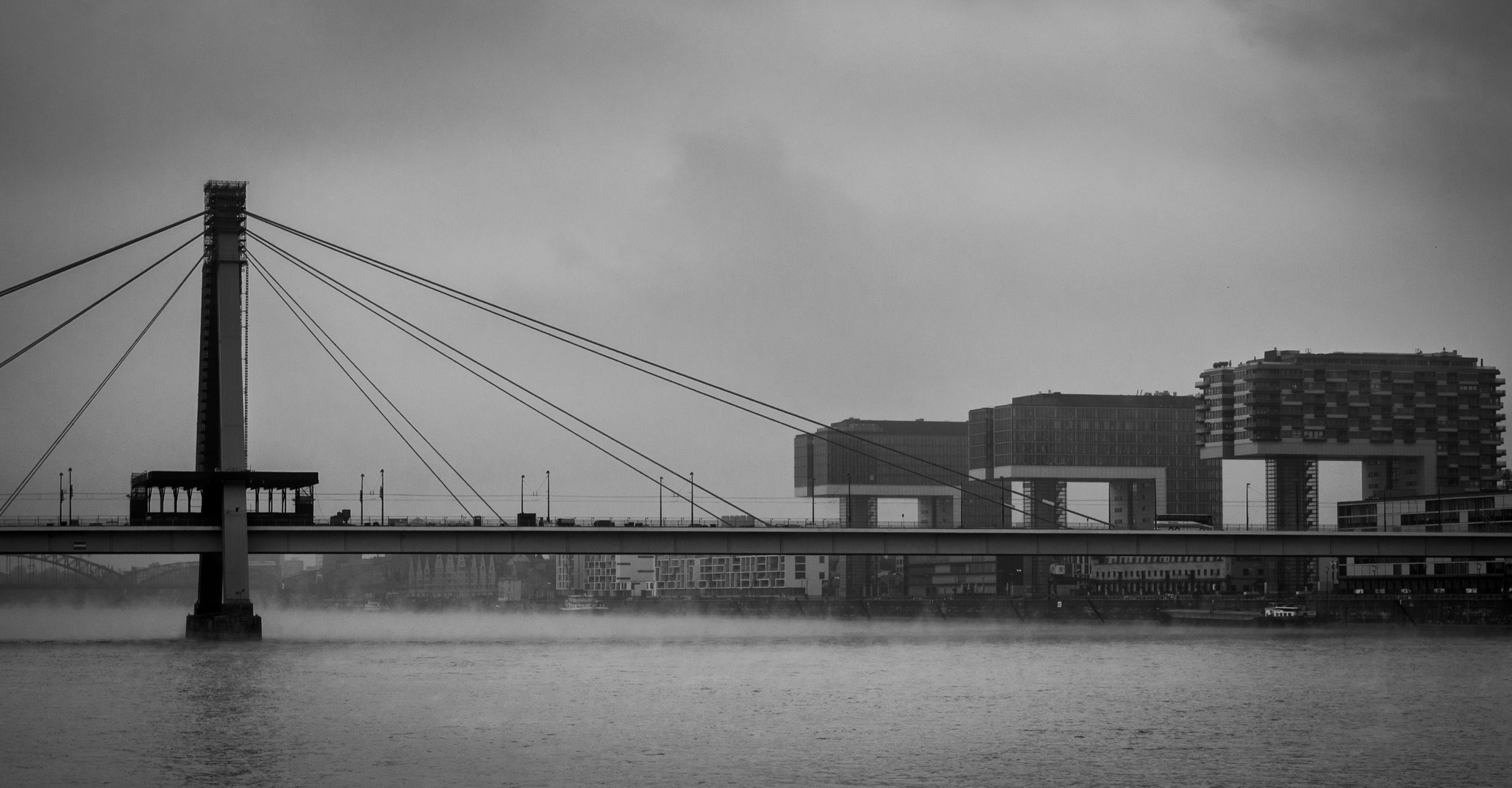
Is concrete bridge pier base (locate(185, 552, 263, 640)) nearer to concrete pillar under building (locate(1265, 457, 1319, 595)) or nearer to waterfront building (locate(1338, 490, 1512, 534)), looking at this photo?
waterfront building (locate(1338, 490, 1512, 534))

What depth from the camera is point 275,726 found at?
175ft

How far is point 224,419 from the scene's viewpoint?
3565 inches

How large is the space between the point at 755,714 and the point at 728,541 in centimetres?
4141

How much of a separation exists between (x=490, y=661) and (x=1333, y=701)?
41269 millimetres

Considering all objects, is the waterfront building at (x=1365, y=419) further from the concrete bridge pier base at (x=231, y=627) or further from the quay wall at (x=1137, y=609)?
the concrete bridge pier base at (x=231, y=627)

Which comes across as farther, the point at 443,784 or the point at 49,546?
the point at 49,546

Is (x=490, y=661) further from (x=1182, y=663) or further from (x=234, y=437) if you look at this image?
(x=1182, y=663)

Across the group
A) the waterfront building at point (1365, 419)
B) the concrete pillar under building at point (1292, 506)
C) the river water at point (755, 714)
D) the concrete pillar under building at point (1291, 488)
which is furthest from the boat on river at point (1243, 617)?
the waterfront building at point (1365, 419)

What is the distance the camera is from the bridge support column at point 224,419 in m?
90.6

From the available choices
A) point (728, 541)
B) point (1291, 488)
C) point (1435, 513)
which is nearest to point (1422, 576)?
point (1435, 513)

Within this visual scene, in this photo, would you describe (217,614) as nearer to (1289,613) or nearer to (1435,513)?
(1289,613)

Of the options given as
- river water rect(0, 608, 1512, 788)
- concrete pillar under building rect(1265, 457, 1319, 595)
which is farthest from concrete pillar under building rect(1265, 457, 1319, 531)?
river water rect(0, 608, 1512, 788)

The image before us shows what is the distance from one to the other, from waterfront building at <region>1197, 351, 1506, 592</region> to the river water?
86694 millimetres

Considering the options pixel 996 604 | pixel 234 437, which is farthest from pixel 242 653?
pixel 996 604
